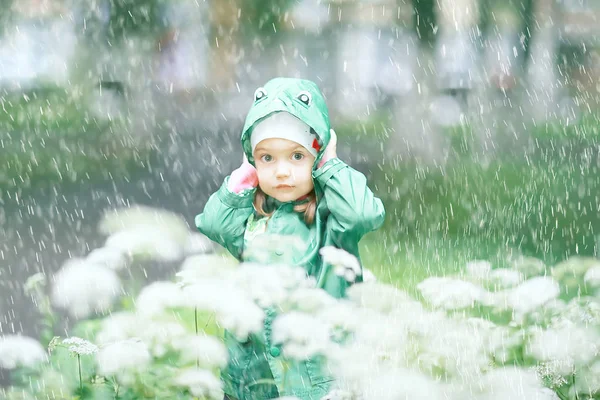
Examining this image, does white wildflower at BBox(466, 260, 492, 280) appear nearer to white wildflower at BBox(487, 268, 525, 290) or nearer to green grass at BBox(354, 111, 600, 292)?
white wildflower at BBox(487, 268, 525, 290)

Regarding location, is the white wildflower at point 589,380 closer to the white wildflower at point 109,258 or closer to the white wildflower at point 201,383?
the white wildflower at point 201,383

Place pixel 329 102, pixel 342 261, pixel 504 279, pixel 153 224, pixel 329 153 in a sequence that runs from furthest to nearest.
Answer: pixel 329 102, pixel 153 224, pixel 504 279, pixel 329 153, pixel 342 261

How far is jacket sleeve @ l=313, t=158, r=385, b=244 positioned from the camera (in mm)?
2051

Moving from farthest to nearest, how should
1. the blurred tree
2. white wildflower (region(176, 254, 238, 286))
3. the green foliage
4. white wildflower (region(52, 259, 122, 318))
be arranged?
the blurred tree, the green foliage, white wildflower (region(52, 259, 122, 318)), white wildflower (region(176, 254, 238, 286))

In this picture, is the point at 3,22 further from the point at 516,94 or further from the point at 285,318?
the point at 285,318

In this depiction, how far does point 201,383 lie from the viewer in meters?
2.20

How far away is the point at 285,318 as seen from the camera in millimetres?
2107

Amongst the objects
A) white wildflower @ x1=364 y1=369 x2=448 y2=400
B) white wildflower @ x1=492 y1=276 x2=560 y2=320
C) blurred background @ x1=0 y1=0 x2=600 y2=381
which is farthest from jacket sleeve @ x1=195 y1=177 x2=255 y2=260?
blurred background @ x1=0 y1=0 x2=600 y2=381

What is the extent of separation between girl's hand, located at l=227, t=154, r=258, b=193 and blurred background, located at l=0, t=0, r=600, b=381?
2326 mm

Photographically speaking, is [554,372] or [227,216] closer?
[227,216]

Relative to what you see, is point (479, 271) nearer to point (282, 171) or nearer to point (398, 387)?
point (398, 387)

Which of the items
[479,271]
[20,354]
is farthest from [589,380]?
[20,354]

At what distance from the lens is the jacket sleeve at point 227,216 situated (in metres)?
2.19

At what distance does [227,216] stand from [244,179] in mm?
113
